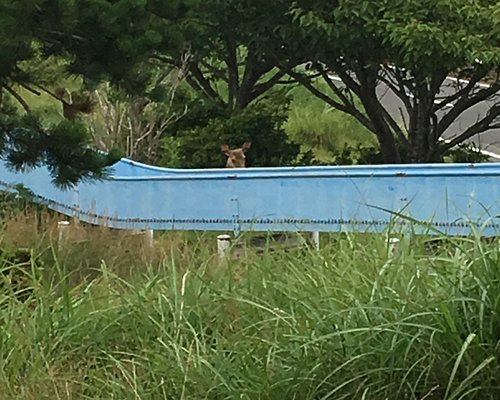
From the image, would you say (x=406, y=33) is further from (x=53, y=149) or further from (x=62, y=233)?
(x=53, y=149)

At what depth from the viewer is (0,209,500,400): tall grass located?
351 cm

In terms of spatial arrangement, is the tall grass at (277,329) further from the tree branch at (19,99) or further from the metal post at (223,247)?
the tree branch at (19,99)

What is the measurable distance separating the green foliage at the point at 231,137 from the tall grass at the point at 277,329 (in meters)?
9.53

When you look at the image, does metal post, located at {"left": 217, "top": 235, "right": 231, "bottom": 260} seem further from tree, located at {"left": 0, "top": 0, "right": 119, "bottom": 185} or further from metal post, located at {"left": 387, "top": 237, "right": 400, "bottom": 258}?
tree, located at {"left": 0, "top": 0, "right": 119, "bottom": 185}

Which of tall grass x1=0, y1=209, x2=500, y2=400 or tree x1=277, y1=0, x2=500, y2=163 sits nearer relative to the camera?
tall grass x1=0, y1=209, x2=500, y2=400

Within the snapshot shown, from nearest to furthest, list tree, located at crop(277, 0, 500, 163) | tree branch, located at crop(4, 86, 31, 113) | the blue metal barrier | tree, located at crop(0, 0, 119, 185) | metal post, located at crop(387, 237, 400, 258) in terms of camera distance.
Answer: metal post, located at crop(387, 237, 400, 258)
tree, located at crop(0, 0, 119, 185)
tree branch, located at crop(4, 86, 31, 113)
the blue metal barrier
tree, located at crop(277, 0, 500, 163)

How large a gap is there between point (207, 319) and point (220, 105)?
11474mm

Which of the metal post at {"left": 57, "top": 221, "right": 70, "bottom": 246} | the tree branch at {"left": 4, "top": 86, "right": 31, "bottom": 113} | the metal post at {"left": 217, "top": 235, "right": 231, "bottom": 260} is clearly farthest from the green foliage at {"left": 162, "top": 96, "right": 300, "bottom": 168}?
the metal post at {"left": 217, "top": 235, "right": 231, "bottom": 260}

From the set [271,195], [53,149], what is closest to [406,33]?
[271,195]

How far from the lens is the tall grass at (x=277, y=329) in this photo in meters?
3.51

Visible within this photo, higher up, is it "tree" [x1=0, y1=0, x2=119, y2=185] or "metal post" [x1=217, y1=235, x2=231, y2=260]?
"tree" [x1=0, y1=0, x2=119, y2=185]

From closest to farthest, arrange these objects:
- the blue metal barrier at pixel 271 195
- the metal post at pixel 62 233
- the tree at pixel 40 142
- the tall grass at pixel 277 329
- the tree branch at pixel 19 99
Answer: the tall grass at pixel 277 329 < the tree at pixel 40 142 < the tree branch at pixel 19 99 < the metal post at pixel 62 233 < the blue metal barrier at pixel 271 195

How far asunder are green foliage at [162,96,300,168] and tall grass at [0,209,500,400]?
375 inches

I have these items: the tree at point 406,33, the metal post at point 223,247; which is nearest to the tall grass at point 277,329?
the metal post at point 223,247
